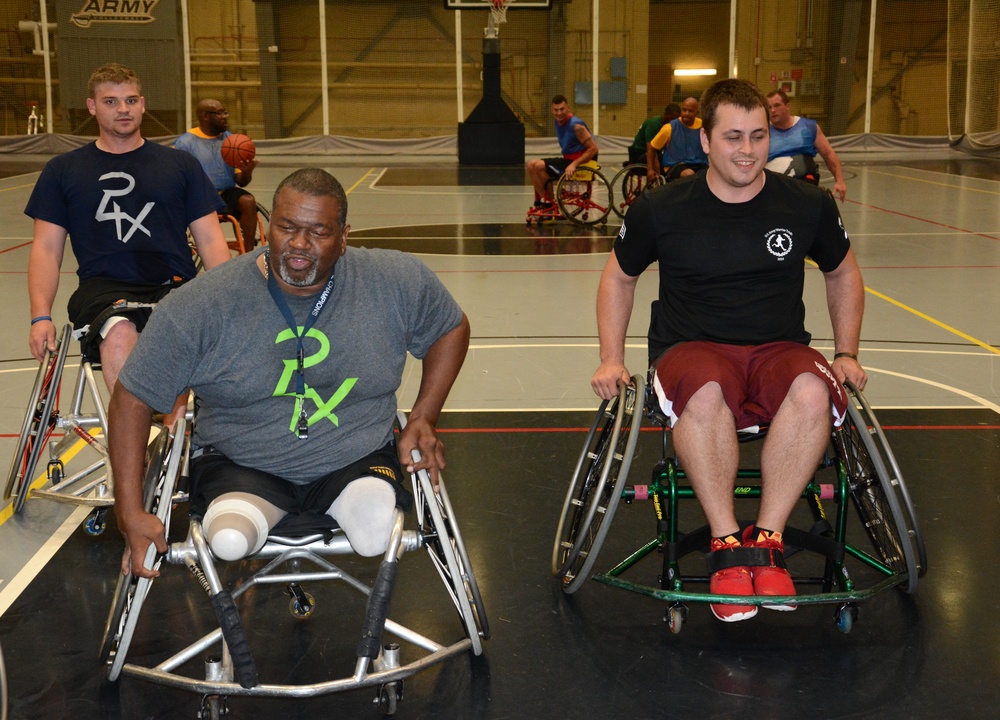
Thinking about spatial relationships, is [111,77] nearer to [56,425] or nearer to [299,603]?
[56,425]

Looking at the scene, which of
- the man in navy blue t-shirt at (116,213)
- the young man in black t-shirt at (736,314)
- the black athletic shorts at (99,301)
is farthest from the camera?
the man in navy blue t-shirt at (116,213)

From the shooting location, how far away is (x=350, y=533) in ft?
7.07

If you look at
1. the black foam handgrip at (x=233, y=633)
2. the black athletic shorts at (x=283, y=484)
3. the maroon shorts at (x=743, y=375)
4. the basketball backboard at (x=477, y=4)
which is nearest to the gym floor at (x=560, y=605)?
the black foam handgrip at (x=233, y=633)

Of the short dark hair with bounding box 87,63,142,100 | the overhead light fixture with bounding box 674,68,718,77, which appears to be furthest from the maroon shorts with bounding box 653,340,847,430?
the overhead light fixture with bounding box 674,68,718,77

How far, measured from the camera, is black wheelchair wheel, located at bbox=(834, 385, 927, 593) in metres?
2.32

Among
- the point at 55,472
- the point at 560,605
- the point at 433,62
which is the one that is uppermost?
the point at 433,62

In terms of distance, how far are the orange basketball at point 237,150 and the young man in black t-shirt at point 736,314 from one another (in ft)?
14.8

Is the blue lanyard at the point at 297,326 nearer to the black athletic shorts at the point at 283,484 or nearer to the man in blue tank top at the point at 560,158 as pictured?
the black athletic shorts at the point at 283,484

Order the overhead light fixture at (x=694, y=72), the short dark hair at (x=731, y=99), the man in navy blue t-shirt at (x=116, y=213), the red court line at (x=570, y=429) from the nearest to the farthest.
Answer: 1. the short dark hair at (x=731, y=99)
2. the man in navy blue t-shirt at (x=116, y=213)
3. the red court line at (x=570, y=429)
4. the overhead light fixture at (x=694, y=72)

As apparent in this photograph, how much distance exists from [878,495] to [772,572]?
413 mm

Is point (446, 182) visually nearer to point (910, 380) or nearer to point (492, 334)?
point (492, 334)

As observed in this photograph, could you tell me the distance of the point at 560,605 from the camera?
266 cm

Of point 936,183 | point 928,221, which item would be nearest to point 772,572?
point 928,221

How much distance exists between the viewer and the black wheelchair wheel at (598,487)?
2.35m
